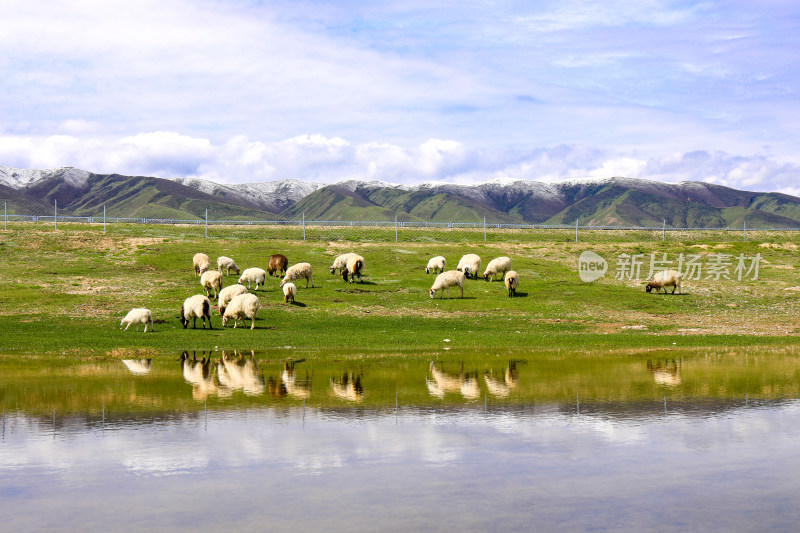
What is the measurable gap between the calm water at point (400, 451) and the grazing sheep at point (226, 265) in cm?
3143

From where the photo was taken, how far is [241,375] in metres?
24.5

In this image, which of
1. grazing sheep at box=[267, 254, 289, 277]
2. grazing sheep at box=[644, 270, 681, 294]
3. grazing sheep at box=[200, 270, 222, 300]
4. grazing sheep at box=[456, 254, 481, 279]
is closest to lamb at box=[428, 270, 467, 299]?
grazing sheep at box=[456, 254, 481, 279]

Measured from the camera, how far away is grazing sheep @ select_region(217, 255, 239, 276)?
5600cm

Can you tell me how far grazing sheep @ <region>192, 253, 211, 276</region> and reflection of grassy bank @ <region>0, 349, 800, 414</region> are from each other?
27.3 metres

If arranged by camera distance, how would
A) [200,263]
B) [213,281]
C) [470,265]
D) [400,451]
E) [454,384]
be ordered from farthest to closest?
[470,265] < [200,263] < [213,281] < [454,384] < [400,451]

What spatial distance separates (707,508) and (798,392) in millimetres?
12246

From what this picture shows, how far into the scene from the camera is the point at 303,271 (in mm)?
53406

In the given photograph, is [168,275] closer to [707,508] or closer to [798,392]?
[798,392]

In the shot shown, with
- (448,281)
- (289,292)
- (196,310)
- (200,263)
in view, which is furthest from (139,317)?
(448,281)

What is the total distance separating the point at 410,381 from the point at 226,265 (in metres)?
36.1

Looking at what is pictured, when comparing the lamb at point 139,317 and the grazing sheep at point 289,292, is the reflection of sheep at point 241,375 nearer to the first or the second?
the lamb at point 139,317

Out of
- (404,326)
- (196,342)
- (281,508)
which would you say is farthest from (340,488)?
(404,326)

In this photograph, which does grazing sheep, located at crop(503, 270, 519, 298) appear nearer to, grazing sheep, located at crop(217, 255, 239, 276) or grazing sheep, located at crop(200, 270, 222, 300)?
grazing sheep, located at crop(200, 270, 222, 300)

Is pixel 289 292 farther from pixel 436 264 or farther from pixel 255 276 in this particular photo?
pixel 436 264
